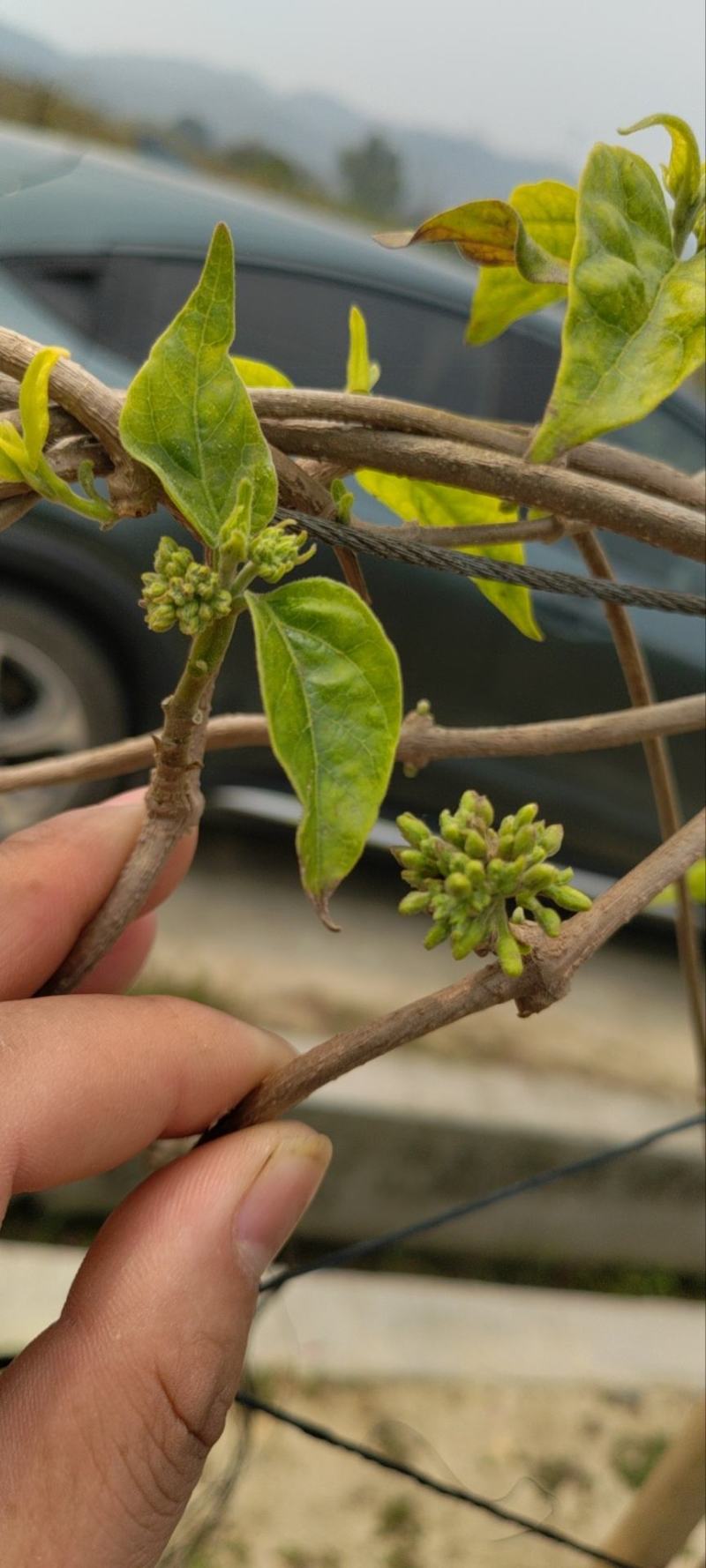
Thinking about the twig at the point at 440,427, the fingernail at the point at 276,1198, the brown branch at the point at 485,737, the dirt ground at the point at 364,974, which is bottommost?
the dirt ground at the point at 364,974

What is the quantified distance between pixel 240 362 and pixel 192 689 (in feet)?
0.55

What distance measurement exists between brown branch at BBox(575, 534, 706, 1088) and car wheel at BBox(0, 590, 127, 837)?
1382 millimetres

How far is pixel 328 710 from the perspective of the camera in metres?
0.36

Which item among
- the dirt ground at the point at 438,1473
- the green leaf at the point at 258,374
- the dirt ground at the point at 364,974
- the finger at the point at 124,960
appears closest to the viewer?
the green leaf at the point at 258,374

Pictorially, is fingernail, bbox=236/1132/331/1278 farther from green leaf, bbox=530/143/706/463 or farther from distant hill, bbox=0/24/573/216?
distant hill, bbox=0/24/573/216

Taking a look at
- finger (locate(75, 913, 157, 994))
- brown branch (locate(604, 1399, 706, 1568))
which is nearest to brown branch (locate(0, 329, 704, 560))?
finger (locate(75, 913, 157, 994))

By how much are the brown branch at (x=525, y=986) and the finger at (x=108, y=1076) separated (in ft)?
0.42

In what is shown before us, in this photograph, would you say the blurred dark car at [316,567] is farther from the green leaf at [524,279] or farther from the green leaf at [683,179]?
the green leaf at [683,179]

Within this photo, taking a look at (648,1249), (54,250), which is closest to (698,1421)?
(648,1249)

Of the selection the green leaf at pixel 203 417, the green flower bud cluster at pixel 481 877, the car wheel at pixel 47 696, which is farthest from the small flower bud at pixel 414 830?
the car wheel at pixel 47 696

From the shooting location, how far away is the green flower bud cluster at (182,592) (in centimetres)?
35

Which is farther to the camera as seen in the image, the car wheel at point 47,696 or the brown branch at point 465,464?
the car wheel at point 47,696

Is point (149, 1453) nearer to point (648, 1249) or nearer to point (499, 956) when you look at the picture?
point (499, 956)

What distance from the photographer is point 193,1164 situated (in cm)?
53
